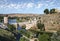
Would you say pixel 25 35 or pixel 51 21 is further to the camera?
pixel 51 21

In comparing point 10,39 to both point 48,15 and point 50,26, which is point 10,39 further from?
point 48,15

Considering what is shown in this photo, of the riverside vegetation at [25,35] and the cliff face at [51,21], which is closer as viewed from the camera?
the riverside vegetation at [25,35]

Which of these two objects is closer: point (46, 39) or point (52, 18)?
point (46, 39)

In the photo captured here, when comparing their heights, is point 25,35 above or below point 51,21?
below

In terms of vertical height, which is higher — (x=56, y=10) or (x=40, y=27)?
(x=56, y=10)

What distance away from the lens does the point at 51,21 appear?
23609 millimetres

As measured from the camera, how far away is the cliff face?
→ 2185 centimetres

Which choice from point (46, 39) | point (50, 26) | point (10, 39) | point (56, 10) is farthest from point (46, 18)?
point (10, 39)

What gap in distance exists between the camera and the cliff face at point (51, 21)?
21.9 meters

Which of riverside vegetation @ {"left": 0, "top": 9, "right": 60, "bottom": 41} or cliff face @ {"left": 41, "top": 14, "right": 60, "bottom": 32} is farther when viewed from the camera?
cliff face @ {"left": 41, "top": 14, "right": 60, "bottom": 32}

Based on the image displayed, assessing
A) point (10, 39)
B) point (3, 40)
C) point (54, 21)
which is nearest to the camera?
point (3, 40)

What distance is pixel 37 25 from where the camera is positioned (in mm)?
21359

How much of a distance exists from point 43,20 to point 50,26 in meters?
2.35

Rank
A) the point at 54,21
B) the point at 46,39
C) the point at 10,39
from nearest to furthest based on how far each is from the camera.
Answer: the point at 10,39 → the point at 46,39 → the point at 54,21
